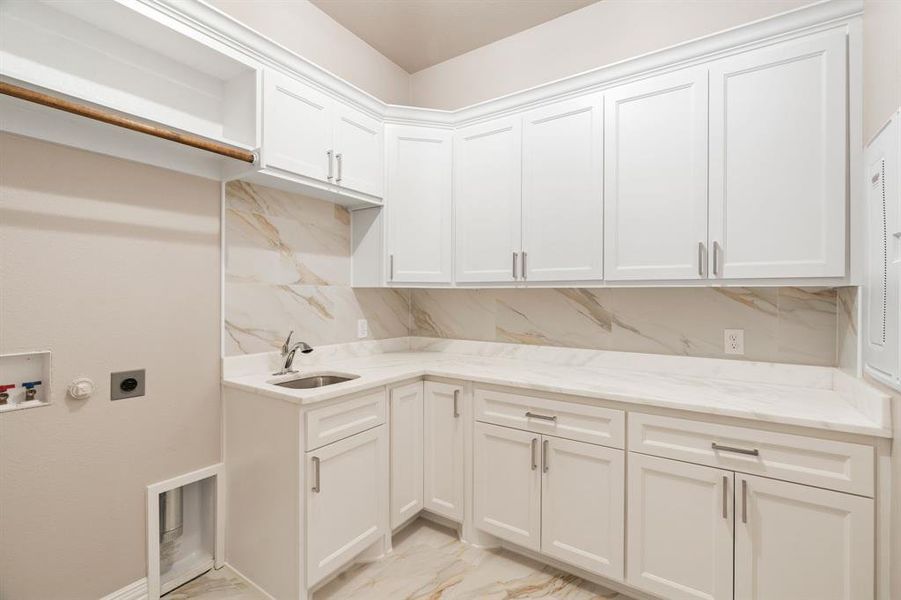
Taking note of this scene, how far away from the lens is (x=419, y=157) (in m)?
2.59

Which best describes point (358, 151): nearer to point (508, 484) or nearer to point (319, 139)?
point (319, 139)

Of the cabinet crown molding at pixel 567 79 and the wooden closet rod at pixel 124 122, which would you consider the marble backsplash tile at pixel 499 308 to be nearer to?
the wooden closet rod at pixel 124 122

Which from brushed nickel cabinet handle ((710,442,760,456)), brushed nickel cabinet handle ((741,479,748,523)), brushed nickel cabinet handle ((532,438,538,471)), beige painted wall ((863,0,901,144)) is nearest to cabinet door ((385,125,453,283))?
brushed nickel cabinet handle ((532,438,538,471))

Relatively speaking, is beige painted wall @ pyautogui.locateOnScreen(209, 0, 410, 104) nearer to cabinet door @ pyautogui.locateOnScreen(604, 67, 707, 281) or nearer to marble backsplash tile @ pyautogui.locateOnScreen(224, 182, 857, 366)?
marble backsplash tile @ pyautogui.locateOnScreen(224, 182, 857, 366)

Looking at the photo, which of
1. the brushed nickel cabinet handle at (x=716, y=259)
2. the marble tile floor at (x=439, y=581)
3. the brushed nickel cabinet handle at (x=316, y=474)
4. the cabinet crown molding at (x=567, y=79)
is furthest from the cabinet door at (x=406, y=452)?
the cabinet crown molding at (x=567, y=79)

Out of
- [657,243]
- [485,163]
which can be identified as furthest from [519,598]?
[485,163]

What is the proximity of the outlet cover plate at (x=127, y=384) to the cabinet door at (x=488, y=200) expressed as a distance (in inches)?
65.1

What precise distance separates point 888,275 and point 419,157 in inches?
86.3

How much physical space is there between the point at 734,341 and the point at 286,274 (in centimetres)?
236

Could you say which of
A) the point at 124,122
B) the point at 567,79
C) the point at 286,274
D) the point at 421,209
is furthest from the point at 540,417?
the point at 124,122

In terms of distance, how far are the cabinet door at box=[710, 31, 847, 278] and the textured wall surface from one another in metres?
2.03

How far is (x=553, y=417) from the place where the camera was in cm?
190

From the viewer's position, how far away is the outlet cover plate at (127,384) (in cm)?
164

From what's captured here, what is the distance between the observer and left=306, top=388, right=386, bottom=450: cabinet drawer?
1.71 metres
